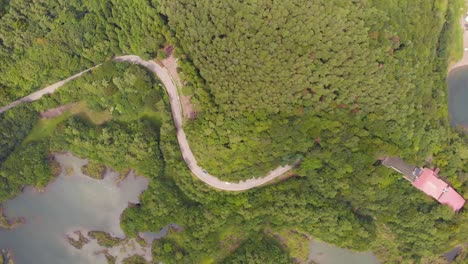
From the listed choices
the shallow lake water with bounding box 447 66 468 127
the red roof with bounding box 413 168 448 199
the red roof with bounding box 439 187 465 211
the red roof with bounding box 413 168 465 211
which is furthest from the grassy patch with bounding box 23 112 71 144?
the shallow lake water with bounding box 447 66 468 127

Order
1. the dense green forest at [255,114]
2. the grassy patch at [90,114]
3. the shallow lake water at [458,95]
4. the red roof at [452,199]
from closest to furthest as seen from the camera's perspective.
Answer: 1. the dense green forest at [255,114]
2. the red roof at [452,199]
3. the grassy patch at [90,114]
4. the shallow lake water at [458,95]

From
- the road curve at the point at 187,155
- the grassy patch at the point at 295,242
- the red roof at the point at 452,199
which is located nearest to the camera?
the red roof at the point at 452,199

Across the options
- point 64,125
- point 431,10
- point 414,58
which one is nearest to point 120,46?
point 64,125

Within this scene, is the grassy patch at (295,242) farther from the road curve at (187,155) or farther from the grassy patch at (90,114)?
the grassy patch at (90,114)

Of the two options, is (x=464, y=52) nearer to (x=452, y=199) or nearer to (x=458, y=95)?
(x=458, y=95)

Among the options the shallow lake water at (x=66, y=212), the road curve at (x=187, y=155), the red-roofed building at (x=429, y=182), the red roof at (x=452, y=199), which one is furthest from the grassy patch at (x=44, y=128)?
Result: the red roof at (x=452, y=199)

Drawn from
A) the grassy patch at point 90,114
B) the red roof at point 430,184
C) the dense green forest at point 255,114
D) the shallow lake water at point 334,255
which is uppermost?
the grassy patch at point 90,114

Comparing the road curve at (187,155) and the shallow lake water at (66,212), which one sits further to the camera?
the shallow lake water at (66,212)

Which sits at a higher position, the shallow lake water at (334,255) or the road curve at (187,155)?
the road curve at (187,155)
